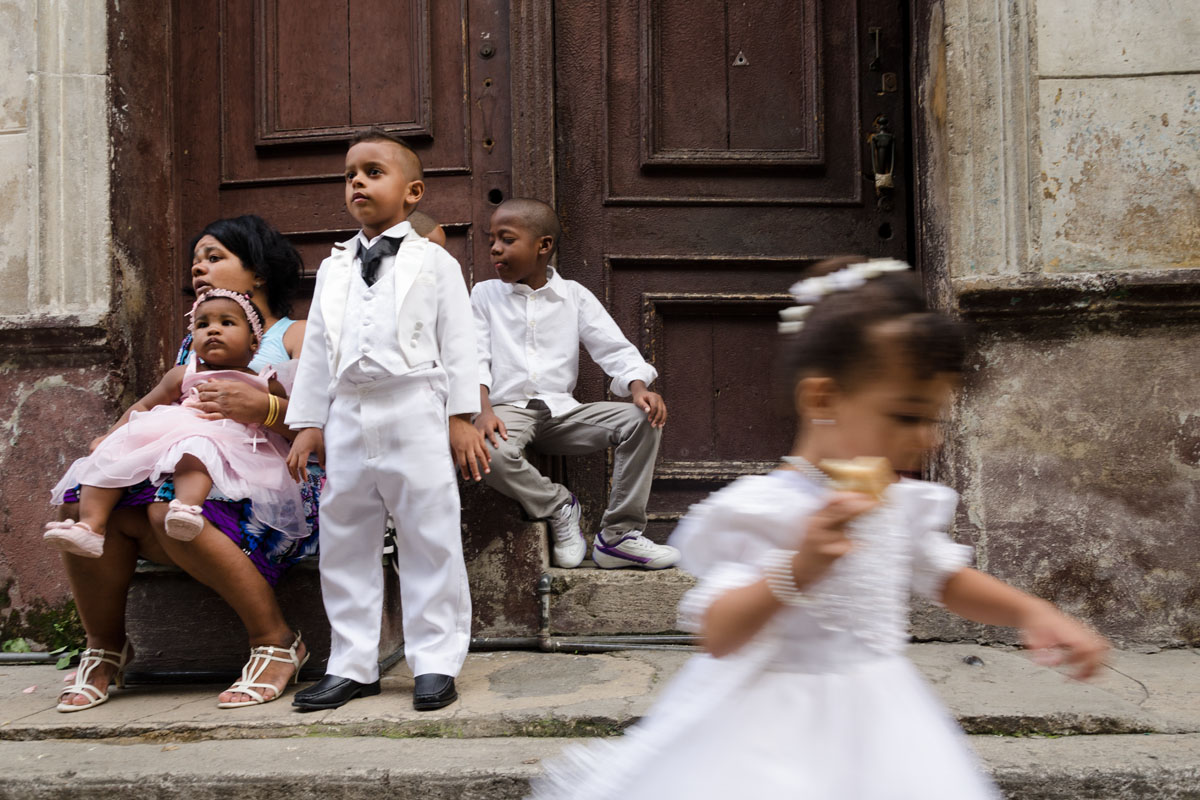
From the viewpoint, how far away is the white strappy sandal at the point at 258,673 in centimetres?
295

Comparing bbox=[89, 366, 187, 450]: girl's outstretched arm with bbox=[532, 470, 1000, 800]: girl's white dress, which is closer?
bbox=[532, 470, 1000, 800]: girl's white dress

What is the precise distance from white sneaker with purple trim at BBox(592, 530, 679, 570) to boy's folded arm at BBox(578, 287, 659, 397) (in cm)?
55

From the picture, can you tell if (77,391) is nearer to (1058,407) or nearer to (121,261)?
(121,261)

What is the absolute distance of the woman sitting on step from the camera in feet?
9.93

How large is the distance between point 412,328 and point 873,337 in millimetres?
1853

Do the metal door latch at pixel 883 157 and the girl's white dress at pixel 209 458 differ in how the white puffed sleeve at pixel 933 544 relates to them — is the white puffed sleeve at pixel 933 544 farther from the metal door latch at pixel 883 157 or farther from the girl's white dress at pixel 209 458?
the metal door latch at pixel 883 157

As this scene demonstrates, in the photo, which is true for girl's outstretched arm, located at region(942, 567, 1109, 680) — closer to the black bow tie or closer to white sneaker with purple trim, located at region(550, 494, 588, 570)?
the black bow tie

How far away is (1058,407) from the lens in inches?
140

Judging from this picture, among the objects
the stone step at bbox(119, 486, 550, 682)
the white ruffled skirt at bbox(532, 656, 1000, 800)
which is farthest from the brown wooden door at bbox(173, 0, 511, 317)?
the white ruffled skirt at bbox(532, 656, 1000, 800)

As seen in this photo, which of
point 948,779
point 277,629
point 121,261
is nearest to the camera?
point 948,779

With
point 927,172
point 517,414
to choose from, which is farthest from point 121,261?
point 927,172

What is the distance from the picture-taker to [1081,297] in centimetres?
349

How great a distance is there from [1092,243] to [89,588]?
3461mm

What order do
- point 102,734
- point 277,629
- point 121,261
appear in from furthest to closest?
1. point 121,261
2. point 277,629
3. point 102,734
